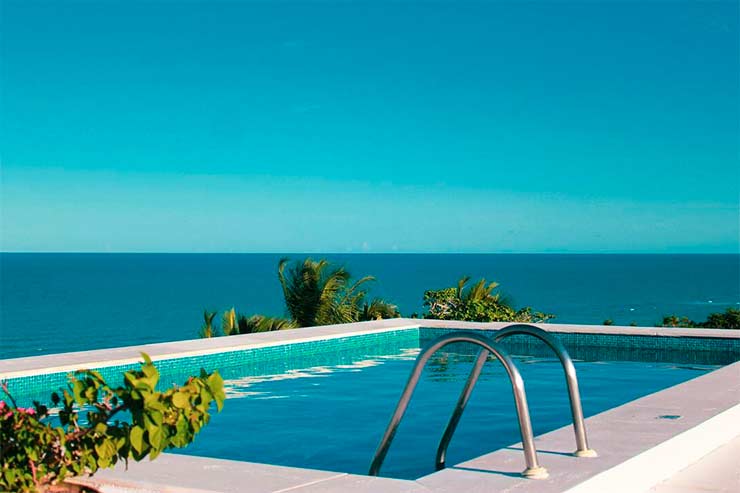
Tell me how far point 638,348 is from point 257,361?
508cm

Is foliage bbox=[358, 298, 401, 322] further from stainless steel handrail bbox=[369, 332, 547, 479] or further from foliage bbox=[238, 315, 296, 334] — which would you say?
stainless steel handrail bbox=[369, 332, 547, 479]

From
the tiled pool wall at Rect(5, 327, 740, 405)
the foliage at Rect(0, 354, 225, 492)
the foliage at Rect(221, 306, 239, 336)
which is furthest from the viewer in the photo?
the foliage at Rect(221, 306, 239, 336)

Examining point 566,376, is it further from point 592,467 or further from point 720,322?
point 720,322

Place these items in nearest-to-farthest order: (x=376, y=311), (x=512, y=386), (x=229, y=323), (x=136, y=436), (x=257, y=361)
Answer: (x=136, y=436)
(x=512, y=386)
(x=257, y=361)
(x=229, y=323)
(x=376, y=311)

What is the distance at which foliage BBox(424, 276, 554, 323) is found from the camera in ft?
46.8

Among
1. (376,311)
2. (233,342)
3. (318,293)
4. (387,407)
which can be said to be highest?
(318,293)

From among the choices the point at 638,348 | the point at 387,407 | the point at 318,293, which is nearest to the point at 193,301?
the point at 318,293

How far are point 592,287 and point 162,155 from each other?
41658 mm

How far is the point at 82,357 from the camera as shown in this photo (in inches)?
370

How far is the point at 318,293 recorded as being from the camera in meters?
14.2

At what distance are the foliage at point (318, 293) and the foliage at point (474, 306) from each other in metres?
1.39

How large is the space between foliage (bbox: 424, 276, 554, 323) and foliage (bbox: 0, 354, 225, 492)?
1136 cm

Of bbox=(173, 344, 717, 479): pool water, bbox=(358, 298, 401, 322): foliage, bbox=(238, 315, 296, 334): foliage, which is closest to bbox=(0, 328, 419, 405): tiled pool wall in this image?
bbox=(173, 344, 717, 479): pool water

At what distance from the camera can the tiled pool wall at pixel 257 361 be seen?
8508 millimetres
